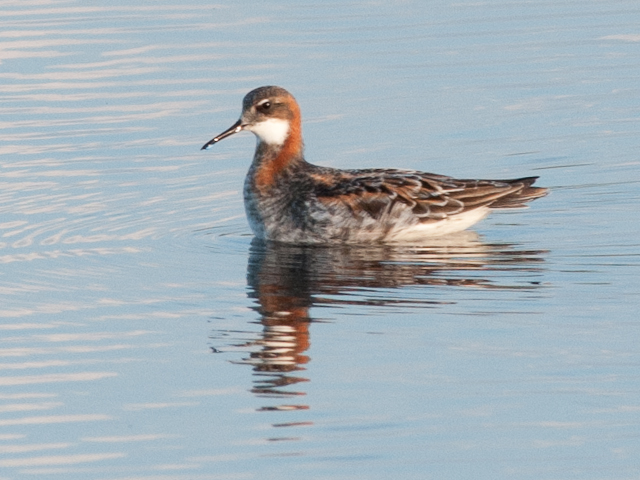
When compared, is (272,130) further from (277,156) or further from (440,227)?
(440,227)

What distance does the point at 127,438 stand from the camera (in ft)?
34.0

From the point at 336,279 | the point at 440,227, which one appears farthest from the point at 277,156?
the point at 336,279

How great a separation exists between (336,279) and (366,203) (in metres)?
2.04

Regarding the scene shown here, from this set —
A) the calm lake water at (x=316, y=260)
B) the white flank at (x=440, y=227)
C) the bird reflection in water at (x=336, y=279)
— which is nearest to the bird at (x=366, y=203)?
the white flank at (x=440, y=227)

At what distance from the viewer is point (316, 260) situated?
52.2 ft

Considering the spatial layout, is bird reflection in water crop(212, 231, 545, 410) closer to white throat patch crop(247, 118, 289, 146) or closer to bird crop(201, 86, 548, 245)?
bird crop(201, 86, 548, 245)

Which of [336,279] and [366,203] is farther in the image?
[366,203]

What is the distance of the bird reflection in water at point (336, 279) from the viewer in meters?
12.1

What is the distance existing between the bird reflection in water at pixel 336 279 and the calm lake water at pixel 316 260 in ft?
0.15

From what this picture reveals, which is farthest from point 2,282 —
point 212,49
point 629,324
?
point 212,49

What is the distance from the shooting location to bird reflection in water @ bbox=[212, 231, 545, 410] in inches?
477

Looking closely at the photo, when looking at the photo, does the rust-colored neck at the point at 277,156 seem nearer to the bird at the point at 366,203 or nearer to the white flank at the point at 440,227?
the bird at the point at 366,203

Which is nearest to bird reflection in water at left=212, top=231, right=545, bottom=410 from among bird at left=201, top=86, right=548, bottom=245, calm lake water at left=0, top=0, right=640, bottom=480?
calm lake water at left=0, top=0, right=640, bottom=480

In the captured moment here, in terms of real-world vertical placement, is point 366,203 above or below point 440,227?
above
